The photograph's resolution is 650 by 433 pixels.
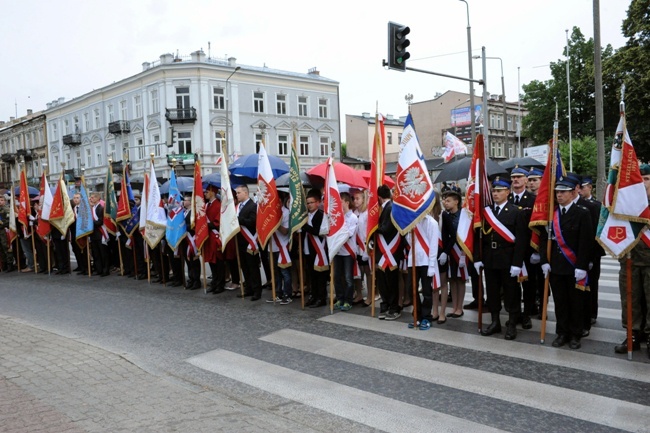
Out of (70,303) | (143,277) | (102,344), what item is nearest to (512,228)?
(102,344)

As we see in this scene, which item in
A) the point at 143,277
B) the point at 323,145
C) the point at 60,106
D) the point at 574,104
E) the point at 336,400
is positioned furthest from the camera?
the point at 60,106

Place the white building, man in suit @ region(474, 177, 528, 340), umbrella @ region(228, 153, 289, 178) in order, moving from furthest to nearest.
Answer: the white building < umbrella @ region(228, 153, 289, 178) < man in suit @ region(474, 177, 528, 340)

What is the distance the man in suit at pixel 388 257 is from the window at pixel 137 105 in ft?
153

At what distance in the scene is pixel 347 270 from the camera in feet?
29.9

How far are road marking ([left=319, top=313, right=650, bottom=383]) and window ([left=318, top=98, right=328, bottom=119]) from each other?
48.0m

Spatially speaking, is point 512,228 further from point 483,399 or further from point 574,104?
point 574,104

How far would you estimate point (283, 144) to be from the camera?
53.2 metres

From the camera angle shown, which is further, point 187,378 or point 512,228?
point 512,228

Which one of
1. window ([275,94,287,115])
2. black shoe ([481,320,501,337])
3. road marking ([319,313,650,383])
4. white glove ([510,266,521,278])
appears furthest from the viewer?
window ([275,94,287,115])

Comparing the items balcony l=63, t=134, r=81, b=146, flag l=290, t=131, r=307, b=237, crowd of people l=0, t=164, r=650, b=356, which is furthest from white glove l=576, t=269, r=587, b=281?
balcony l=63, t=134, r=81, b=146

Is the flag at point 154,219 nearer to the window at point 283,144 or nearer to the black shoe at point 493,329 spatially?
the black shoe at point 493,329

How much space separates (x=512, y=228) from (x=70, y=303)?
8.16 metres

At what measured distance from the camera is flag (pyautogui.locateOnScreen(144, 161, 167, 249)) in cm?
1204

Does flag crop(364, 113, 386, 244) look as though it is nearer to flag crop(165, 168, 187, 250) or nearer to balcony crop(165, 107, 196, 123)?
flag crop(165, 168, 187, 250)
